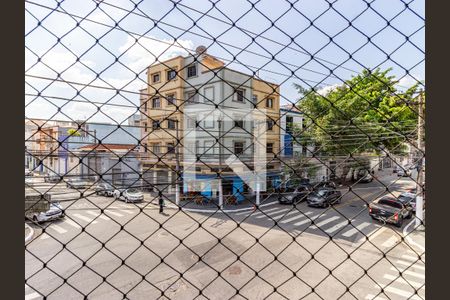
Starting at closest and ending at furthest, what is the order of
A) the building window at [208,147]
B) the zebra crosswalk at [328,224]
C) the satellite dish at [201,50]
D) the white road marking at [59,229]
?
the satellite dish at [201,50] → the building window at [208,147] → the zebra crosswalk at [328,224] → the white road marking at [59,229]

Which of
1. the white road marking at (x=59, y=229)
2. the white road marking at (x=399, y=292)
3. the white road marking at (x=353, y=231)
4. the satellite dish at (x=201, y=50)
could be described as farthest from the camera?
the white road marking at (x=59, y=229)

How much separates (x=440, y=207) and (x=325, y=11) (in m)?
0.64

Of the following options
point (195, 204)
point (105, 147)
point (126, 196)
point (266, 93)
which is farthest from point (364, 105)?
point (195, 204)

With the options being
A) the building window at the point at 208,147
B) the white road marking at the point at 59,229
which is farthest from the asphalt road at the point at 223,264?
the building window at the point at 208,147

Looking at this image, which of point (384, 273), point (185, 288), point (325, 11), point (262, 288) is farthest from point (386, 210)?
point (325, 11)

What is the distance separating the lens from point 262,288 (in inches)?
167

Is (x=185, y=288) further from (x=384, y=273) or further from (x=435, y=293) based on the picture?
(x=435, y=293)

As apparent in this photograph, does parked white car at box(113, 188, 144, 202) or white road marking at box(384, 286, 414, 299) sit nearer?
parked white car at box(113, 188, 144, 202)

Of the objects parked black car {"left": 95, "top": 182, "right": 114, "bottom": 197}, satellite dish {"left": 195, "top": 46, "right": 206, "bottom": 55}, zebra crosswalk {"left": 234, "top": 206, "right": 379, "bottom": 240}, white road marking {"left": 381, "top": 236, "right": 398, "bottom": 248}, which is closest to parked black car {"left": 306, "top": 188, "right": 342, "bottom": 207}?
satellite dish {"left": 195, "top": 46, "right": 206, "bottom": 55}

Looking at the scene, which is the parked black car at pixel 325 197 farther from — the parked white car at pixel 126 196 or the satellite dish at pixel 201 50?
the parked white car at pixel 126 196

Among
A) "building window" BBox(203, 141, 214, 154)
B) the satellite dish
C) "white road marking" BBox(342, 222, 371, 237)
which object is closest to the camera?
the satellite dish

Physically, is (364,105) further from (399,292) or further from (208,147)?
(399,292)

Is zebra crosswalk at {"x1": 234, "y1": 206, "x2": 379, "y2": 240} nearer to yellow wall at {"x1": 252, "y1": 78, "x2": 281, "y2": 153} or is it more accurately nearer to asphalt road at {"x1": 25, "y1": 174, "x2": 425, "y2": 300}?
asphalt road at {"x1": 25, "y1": 174, "x2": 425, "y2": 300}

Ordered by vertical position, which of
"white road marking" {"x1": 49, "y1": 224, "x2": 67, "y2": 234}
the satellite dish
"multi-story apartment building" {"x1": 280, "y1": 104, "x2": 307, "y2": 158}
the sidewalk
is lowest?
"white road marking" {"x1": 49, "y1": 224, "x2": 67, "y2": 234}
